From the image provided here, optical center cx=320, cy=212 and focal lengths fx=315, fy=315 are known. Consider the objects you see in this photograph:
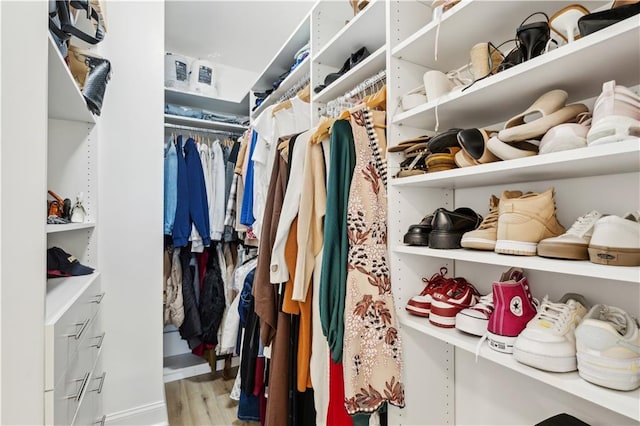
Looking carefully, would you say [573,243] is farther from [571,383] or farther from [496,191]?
[496,191]

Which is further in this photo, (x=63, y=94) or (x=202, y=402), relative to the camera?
(x=202, y=402)

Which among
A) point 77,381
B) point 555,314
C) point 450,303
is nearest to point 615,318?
point 555,314

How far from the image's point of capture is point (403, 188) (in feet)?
3.45

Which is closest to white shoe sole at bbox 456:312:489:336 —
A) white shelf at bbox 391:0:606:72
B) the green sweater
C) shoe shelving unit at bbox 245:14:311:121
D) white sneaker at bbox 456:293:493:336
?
white sneaker at bbox 456:293:493:336

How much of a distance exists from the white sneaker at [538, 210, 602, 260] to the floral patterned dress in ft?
1.45

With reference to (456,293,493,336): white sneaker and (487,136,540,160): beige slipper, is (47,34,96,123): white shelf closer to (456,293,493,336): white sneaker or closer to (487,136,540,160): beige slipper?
(487,136,540,160): beige slipper

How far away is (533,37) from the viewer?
27.8 inches

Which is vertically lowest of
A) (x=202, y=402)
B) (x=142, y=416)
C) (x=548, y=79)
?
(x=202, y=402)

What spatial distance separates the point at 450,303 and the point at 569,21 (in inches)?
28.8

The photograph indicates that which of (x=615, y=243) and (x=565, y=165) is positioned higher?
(x=565, y=165)

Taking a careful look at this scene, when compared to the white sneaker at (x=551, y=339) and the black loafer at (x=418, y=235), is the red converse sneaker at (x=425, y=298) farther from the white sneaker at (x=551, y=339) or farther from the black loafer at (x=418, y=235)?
the white sneaker at (x=551, y=339)

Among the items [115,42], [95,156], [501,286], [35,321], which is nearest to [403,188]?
[501,286]

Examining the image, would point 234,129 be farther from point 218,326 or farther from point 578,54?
point 578,54

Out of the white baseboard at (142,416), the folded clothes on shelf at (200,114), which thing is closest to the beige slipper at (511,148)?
the white baseboard at (142,416)
